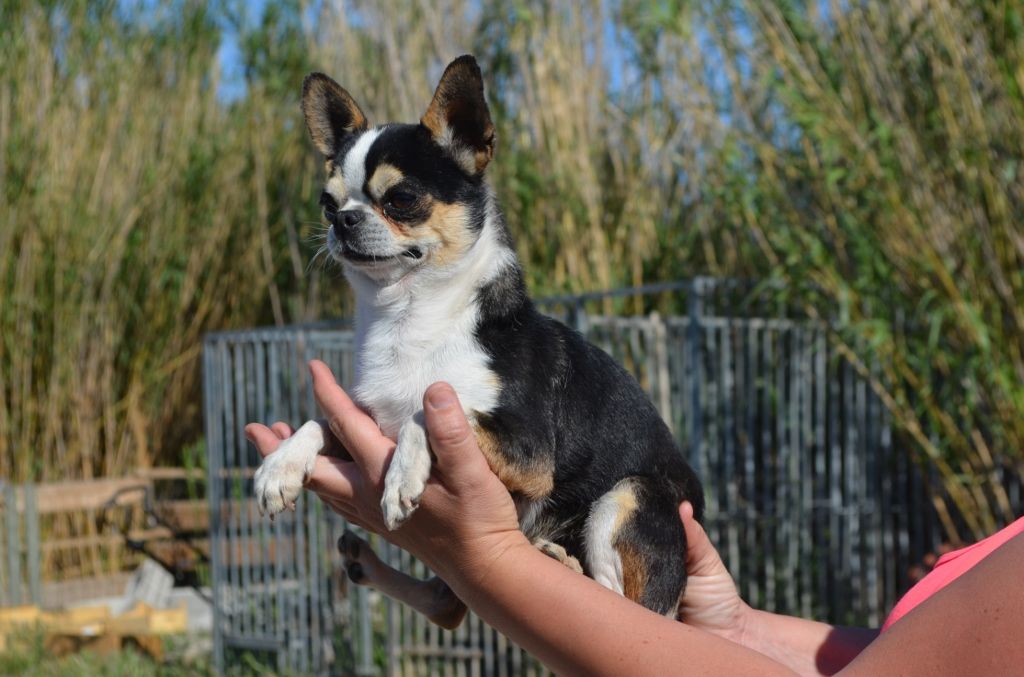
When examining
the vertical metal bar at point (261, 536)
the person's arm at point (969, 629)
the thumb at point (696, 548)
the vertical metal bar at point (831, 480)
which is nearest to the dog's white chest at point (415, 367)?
the thumb at point (696, 548)

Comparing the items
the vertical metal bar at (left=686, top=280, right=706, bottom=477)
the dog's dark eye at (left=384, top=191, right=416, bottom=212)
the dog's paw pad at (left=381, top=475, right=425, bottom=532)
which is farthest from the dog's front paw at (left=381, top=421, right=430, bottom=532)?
the vertical metal bar at (left=686, top=280, right=706, bottom=477)

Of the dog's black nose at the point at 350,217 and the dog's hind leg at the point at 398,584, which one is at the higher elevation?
the dog's black nose at the point at 350,217

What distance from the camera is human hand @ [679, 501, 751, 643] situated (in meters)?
2.24

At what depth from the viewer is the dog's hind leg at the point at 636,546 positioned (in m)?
2.08

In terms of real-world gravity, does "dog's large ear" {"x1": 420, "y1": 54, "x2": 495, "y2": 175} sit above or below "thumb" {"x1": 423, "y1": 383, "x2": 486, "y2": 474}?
above

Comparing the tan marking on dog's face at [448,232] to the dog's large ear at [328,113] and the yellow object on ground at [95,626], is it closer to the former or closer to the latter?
the dog's large ear at [328,113]

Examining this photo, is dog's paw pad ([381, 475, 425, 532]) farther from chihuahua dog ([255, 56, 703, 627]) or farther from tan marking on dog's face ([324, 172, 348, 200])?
tan marking on dog's face ([324, 172, 348, 200])

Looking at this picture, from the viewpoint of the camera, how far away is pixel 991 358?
455 cm

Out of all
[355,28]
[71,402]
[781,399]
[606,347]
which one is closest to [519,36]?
[355,28]

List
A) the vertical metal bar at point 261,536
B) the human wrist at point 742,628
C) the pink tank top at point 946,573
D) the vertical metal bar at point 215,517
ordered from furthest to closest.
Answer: the vertical metal bar at point 215,517
the vertical metal bar at point 261,536
the human wrist at point 742,628
the pink tank top at point 946,573

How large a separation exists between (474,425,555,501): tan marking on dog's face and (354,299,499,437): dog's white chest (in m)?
0.06

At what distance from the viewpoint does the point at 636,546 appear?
2076 mm

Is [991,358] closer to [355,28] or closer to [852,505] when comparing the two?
[852,505]

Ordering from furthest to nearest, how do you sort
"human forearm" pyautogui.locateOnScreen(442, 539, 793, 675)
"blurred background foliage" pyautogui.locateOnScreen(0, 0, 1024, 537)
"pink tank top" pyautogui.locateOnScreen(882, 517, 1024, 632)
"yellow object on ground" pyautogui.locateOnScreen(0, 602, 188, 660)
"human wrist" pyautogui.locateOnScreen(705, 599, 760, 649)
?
1. "yellow object on ground" pyautogui.locateOnScreen(0, 602, 188, 660)
2. "blurred background foliage" pyautogui.locateOnScreen(0, 0, 1024, 537)
3. "human wrist" pyautogui.locateOnScreen(705, 599, 760, 649)
4. "pink tank top" pyautogui.locateOnScreen(882, 517, 1024, 632)
5. "human forearm" pyautogui.locateOnScreen(442, 539, 793, 675)
